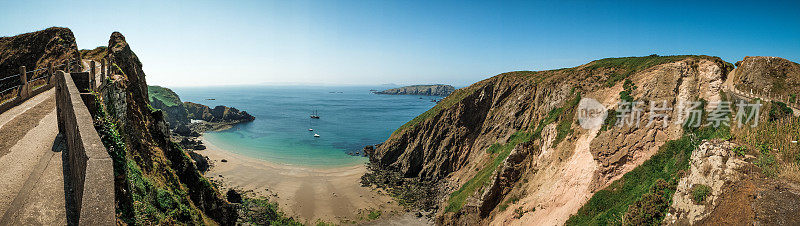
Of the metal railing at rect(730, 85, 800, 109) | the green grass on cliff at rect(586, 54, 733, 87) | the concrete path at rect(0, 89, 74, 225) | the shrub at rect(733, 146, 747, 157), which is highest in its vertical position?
the green grass on cliff at rect(586, 54, 733, 87)

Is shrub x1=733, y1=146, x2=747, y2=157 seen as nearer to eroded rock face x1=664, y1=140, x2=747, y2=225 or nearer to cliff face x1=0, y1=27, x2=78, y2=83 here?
eroded rock face x1=664, y1=140, x2=747, y2=225

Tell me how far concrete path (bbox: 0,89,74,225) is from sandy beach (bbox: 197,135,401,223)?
891 inches

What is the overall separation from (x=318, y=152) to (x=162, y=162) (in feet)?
151

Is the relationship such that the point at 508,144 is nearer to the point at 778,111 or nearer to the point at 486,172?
the point at 486,172

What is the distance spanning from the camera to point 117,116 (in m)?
12.4

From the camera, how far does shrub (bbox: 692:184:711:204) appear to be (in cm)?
1089

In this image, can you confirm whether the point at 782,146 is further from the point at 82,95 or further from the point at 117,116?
the point at 117,116

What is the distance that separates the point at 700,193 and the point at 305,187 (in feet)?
124

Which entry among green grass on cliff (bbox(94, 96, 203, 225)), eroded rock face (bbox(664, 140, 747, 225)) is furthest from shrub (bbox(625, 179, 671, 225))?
green grass on cliff (bbox(94, 96, 203, 225))

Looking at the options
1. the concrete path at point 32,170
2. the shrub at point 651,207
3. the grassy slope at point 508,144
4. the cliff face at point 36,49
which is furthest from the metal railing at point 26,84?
the grassy slope at point 508,144

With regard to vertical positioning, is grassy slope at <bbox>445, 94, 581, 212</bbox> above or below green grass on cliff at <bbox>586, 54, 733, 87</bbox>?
below

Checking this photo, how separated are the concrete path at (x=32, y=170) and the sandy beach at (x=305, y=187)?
22634mm

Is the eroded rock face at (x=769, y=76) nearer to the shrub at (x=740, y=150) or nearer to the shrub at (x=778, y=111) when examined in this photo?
the shrub at (x=778, y=111)

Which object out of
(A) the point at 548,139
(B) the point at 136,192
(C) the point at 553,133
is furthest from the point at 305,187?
(B) the point at 136,192
